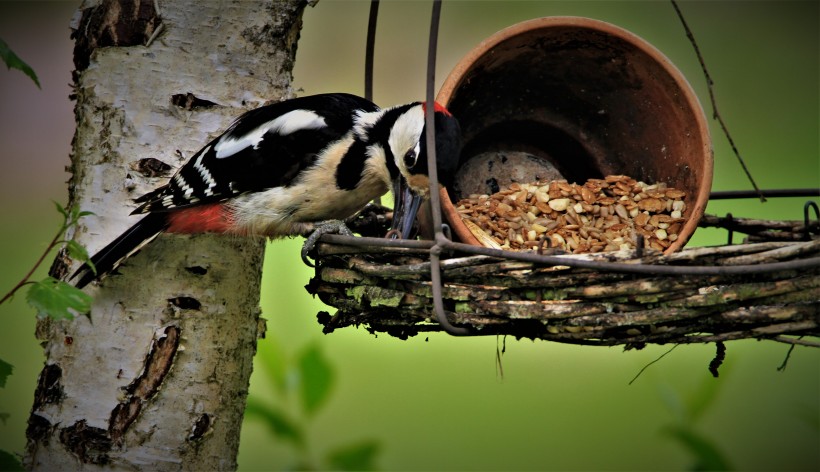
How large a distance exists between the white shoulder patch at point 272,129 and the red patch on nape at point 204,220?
139 mm

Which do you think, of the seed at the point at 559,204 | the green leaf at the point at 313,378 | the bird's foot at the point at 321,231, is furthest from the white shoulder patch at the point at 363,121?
the green leaf at the point at 313,378

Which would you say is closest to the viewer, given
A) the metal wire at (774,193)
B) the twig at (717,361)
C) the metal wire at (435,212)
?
the metal wire at (435,212)

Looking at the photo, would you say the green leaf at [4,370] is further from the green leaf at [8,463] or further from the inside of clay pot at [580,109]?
the inside of clay pot at [580,109]

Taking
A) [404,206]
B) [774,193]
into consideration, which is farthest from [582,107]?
[404,206]

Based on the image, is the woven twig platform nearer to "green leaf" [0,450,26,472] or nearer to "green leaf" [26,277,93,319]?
"green leaf" [26,277,93,319]

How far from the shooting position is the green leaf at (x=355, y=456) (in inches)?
61.0

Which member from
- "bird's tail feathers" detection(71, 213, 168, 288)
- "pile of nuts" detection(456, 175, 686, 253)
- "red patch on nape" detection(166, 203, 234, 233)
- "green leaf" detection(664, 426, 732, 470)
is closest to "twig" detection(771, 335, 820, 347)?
"green leaf" detection(664, 426, 732, 470)

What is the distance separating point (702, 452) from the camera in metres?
1.54

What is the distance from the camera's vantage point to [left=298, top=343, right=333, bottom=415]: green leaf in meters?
1.64

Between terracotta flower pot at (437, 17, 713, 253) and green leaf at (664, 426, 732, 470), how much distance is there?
0.42 metres

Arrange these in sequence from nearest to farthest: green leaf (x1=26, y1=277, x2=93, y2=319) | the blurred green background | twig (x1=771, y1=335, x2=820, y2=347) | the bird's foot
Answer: green leaf (x1=26, y1=277, x2=93, y2=319)
twig (x1=771, y1=335, x2=820, y2=347)
the bird's foot
the blurred green background

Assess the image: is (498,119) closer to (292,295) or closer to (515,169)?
(515,169)

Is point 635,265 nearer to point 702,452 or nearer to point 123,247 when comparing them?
point 702,452

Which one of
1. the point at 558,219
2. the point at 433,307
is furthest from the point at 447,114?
the point at 433,307
